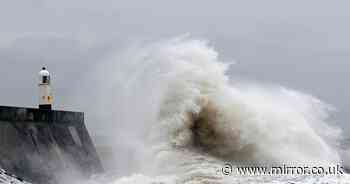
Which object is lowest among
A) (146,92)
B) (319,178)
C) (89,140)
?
(319,178)

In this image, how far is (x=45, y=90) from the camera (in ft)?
43.4

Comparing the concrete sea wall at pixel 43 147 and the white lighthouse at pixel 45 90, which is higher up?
the white lighthouse at pixel 45 90

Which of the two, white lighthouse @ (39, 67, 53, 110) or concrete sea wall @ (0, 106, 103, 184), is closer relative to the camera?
concrete sea wall @ (0, 106, 103, 184)

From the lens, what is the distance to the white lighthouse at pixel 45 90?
515 inches

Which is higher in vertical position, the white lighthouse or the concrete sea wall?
the white lighthouse

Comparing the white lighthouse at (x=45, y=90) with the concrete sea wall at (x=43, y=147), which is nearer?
the concrete sea wall at (x=43, y=147)

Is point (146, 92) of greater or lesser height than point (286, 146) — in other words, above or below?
above

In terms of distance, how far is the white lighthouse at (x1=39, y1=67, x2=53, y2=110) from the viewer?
13.1 meters

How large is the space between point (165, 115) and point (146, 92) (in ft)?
3.85

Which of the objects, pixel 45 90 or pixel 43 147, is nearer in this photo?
pixel 43 147

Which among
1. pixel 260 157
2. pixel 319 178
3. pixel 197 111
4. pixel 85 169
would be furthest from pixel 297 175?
pixel 85 169

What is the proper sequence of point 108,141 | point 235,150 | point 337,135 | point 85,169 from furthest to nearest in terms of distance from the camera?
point 337,135 → point 108,141 → point 235,150 → point 85,169

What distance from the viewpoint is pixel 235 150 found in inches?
540

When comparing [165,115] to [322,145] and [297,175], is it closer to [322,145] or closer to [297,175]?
[297,175]
